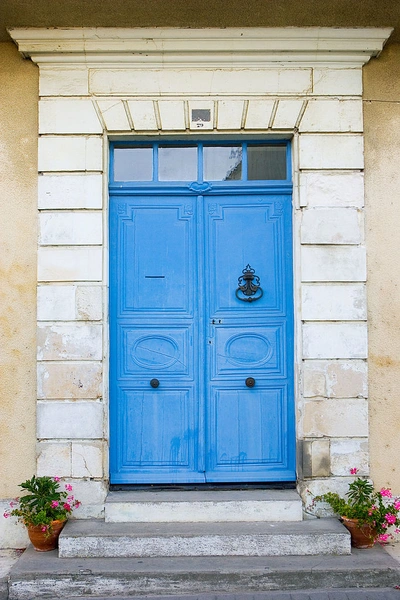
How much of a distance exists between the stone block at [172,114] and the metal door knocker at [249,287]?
124 cm

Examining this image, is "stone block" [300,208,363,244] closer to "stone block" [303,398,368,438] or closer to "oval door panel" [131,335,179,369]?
"stone block" [303,398,368,438]

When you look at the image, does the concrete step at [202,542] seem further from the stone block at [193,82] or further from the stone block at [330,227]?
the stone block at [193,82]

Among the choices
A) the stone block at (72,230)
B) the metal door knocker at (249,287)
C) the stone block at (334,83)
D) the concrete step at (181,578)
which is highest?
the stone block at (334,83)

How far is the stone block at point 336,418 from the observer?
4344 mm

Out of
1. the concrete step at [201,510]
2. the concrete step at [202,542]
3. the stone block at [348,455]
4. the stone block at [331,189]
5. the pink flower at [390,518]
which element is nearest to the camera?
the concrete step at [202,542]

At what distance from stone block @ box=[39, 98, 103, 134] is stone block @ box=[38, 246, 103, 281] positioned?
36.8 inches

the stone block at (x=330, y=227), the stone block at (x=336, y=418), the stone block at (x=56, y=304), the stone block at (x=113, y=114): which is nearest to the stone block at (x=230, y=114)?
the stone block at (x=113, y=114)

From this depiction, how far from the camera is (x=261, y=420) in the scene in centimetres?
454

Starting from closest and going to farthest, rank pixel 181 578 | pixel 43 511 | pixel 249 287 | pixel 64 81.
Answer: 1. pixel 181 578
2. pixel 43 511
3. pixel 64 81
4. pixel 249 287

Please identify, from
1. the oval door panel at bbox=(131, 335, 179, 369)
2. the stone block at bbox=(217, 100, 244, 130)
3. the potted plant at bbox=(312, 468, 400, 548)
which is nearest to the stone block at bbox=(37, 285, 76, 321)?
the oval door panel at bbox=(131, 335, 179, 369)

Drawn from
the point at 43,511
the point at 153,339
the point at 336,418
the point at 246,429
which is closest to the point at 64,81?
the point at 153,339

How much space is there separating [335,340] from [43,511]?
96.6 inches

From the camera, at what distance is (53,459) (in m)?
4.30

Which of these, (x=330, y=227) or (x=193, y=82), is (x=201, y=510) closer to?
(x=330, y=227)
